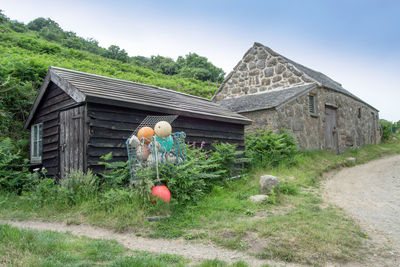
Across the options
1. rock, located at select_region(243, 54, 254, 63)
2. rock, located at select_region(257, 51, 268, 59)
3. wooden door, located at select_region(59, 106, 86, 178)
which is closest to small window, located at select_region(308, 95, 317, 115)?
rock, located at select_region(257, 51, 268, 59)

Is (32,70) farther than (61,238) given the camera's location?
Yes

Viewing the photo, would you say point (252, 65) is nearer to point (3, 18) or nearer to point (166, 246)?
point (166, 246)

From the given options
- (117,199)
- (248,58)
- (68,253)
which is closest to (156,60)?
(248,58)

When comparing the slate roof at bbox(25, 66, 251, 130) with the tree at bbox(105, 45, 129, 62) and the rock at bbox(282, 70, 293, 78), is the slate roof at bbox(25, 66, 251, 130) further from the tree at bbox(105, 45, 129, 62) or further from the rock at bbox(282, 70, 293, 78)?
the tree at bbox(105, 45, 129, 62)

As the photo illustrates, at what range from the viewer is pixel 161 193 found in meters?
5.89

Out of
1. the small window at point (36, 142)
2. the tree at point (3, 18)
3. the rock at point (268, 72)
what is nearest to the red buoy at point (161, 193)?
the small window at point (36, 142)

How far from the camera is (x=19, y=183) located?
8.44 m

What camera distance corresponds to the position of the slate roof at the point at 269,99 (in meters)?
13.6

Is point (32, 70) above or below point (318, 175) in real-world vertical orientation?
above

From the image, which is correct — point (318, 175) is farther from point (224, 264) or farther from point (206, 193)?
point (224, 264)

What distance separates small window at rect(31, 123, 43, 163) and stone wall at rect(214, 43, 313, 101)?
1194 centimetres

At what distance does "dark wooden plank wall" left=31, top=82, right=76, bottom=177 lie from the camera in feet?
28.3

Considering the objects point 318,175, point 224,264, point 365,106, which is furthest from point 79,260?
point 365,106

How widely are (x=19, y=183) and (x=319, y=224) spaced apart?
8.06m
